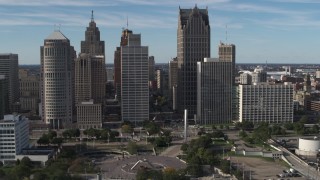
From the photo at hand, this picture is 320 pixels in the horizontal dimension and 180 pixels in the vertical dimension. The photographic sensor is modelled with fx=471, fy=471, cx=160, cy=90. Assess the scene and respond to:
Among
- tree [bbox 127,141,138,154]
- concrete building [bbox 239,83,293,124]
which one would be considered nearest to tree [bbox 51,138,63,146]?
tree [bbox 127,141,138,154]

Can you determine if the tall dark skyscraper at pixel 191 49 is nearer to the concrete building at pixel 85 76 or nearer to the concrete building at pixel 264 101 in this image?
the concrete building at pixel 264 101

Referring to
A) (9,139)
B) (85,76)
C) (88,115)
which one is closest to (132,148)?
(9,139)

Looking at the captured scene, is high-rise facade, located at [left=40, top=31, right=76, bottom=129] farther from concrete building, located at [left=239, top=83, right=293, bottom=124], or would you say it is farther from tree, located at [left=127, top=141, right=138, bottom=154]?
concrete building, located at [left=239, top=83, right=293, bottom=124]

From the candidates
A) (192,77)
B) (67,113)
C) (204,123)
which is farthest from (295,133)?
(67,113)

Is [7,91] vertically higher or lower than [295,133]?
higher

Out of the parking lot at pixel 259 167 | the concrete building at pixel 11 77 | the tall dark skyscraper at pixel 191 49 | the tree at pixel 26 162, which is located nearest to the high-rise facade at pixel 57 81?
the concrete building at pixel 11 77

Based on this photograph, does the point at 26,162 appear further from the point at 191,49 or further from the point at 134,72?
the point at 191,49

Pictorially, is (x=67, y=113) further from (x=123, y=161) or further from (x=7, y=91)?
(x=123, y=161)
